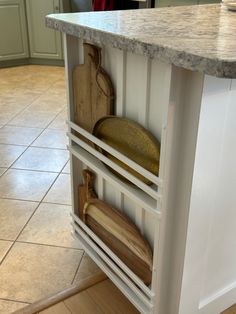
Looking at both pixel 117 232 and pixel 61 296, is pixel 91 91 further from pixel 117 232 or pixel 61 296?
pixel 61 296

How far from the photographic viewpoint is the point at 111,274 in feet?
4.69

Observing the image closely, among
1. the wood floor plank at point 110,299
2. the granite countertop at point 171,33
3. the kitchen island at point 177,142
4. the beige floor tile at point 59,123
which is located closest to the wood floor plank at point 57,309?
the wood floor plank at point 110,299

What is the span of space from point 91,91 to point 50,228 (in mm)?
851

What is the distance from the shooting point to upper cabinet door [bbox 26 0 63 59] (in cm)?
436

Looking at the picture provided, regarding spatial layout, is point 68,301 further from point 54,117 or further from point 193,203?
point 54,117

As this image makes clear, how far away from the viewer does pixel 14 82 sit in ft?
13.5

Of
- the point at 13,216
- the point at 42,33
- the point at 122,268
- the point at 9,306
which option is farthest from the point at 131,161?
the point at 42,33

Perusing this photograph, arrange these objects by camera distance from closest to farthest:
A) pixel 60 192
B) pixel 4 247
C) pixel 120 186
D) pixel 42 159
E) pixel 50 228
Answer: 1. pixel 120 186
2. pixel 4 247
3. pixel 50 228
4. pixel 60 192
5. pixel 42 159

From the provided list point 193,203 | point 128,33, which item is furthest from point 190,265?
point 128,33

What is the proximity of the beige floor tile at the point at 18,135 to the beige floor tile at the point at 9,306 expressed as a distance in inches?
58.7

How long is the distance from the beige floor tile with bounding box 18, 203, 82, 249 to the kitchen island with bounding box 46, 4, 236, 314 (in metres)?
0.40

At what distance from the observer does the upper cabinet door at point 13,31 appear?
14.3 ft

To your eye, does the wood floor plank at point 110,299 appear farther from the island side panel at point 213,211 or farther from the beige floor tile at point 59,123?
the beige floor tile at point 59,123

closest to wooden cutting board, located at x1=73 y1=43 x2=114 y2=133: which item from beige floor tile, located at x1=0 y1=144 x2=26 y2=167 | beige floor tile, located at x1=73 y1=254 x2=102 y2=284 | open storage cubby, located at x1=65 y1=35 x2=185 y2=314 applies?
open storage cubby, located at x1=65 y1=35 x2=185 y2=314
